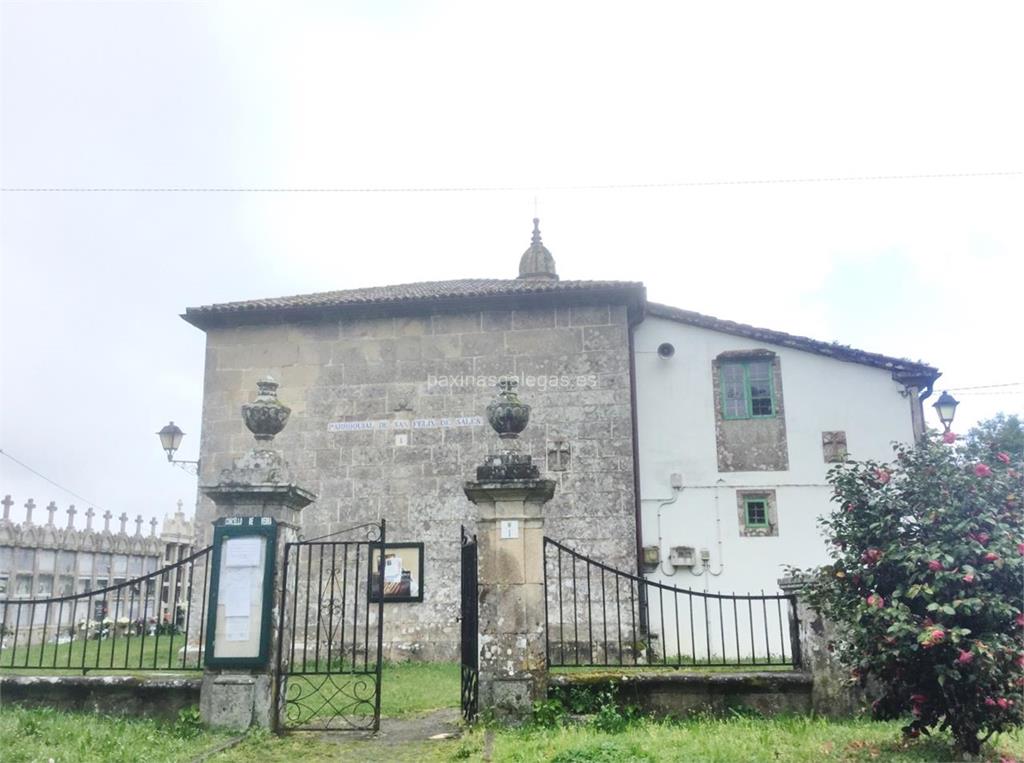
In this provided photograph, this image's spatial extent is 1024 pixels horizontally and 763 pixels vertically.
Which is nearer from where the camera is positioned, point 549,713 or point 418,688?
point 549,713

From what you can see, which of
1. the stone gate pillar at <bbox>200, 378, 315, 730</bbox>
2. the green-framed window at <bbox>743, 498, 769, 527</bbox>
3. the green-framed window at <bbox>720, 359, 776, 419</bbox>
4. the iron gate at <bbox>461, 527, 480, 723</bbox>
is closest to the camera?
the stone gate pillar at <bbox>200, 378, 315, 730</bbox>

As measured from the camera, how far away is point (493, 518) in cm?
729

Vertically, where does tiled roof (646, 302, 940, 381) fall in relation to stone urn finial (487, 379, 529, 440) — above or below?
above

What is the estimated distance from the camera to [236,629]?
7.01 meters

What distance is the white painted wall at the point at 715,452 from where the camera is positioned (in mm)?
13328

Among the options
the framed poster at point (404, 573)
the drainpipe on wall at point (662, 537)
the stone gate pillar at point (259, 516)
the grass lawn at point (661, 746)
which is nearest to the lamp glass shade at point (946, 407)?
the drainpipe on wall at point (662, 537)

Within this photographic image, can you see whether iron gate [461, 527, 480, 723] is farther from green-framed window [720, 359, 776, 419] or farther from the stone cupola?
the stone cupola

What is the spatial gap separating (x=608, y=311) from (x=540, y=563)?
24.1 ft

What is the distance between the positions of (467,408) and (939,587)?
933 cm

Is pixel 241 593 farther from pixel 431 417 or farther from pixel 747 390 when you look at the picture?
pixel 747 390

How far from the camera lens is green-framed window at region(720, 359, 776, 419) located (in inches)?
549

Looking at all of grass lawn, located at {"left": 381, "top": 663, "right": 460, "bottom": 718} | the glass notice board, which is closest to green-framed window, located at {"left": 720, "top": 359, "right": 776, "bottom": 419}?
grass lawn, located at {"left": 381, "top": 663, "right": 460, "bottom": 718}

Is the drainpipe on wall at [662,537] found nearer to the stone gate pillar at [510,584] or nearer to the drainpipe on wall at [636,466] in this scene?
the drainpipe on wall at [636,466]

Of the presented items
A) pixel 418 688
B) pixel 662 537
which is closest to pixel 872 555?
pixel 418 688
